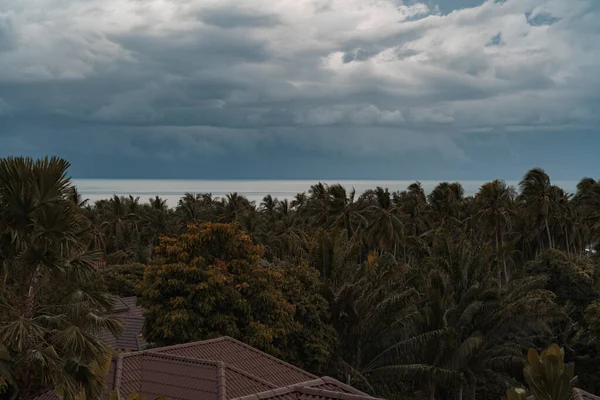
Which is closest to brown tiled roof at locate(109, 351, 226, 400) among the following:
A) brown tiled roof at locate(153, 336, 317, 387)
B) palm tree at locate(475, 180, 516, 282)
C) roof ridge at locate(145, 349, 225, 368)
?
roof ridge at locate(145, 349, 225, 368)

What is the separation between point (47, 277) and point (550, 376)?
8787 millimetres

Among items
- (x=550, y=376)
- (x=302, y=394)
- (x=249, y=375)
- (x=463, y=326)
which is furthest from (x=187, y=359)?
(x=463, y=326)

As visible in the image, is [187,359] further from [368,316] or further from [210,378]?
[368,316]

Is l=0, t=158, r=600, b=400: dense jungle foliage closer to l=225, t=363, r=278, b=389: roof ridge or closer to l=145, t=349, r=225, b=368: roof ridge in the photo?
l=145, t=349, r=225, b=368: roof ridge

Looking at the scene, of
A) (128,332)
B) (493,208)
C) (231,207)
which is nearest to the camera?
(128,332)

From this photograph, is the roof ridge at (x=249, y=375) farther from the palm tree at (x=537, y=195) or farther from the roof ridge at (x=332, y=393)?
the palm tree at (x=537, y=195)

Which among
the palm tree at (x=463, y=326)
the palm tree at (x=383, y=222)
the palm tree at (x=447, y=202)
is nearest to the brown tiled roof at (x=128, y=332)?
the palm tree at (x=463, y=326)

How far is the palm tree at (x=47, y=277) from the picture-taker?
9.41 m

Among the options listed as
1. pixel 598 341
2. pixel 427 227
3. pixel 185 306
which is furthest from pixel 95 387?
pixel 427 227

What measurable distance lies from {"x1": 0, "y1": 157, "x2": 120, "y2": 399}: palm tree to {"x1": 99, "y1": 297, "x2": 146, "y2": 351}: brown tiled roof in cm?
1135

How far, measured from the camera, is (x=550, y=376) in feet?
17.2

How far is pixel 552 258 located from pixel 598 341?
7.35 metres

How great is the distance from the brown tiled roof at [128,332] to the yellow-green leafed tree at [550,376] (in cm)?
1843

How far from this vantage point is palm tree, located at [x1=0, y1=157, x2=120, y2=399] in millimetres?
9406
